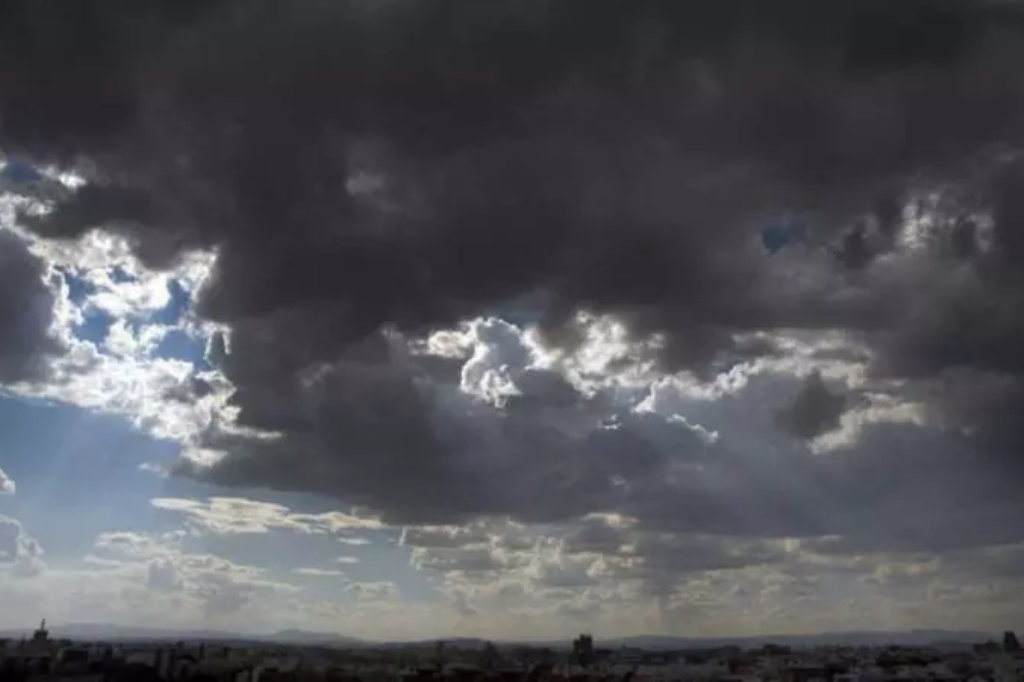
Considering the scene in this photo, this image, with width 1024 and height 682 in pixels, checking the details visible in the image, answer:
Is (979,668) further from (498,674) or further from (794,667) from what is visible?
(498,674)

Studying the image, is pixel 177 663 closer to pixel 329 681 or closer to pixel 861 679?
pixel 329 681

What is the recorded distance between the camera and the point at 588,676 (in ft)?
388

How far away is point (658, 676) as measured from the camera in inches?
5074

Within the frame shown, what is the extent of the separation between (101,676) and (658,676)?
2503 inches

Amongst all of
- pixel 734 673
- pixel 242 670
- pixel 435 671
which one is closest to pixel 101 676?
pixel 242 670

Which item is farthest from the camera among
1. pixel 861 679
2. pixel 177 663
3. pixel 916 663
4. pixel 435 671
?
pixel 916 663

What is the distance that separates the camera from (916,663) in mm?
146125

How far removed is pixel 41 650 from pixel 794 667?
11522 centimetres

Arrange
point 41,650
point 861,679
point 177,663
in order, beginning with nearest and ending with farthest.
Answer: point 861,679 → point 177,663 → point 41,650

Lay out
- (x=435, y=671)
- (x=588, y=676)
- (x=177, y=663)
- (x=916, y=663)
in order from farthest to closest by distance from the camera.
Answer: (x=916, y=663)
(x=177, y=663)
(x=435, y=671)
(x=588, y=676)

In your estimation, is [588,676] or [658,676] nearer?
[588,676]

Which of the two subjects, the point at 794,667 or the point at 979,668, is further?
the point at 794,667

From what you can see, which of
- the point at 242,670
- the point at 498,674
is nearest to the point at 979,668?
the point at 498,674

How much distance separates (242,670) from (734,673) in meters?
60.0
